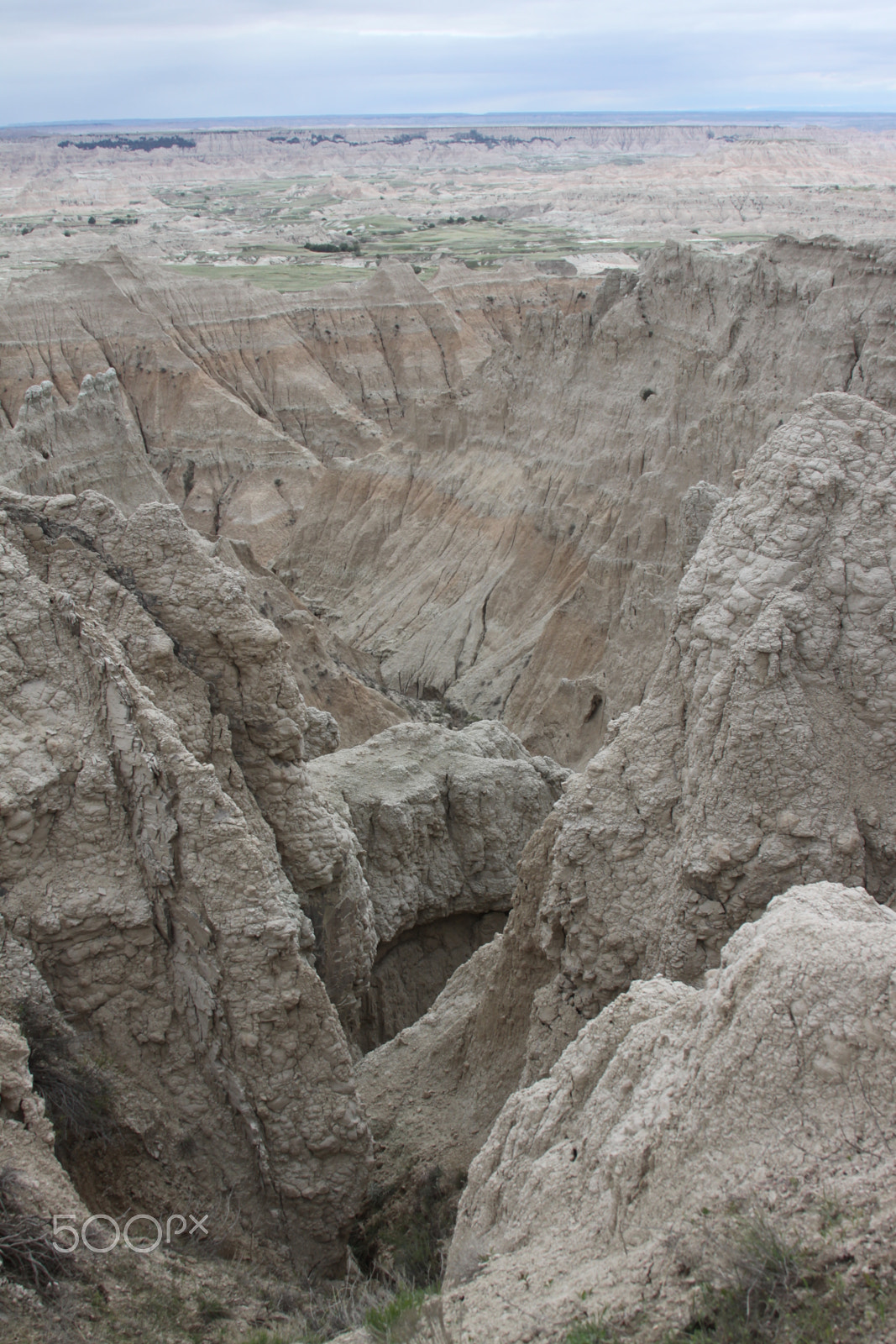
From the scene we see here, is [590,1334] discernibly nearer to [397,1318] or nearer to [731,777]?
[397,1318]

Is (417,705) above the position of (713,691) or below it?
below

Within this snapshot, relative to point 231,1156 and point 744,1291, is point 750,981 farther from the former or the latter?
point 231,1156

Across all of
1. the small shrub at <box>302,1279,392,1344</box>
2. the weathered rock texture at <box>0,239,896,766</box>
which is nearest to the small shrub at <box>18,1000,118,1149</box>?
the small shrub at <box>302,1279,392,1344</box>

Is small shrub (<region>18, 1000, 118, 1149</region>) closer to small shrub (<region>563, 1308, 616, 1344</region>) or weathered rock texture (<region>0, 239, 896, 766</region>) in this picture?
small shrub (<region>563, 1308, 616, 1344</region>)

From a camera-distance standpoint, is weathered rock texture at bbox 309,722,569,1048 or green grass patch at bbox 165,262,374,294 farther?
green grass patch at bbox 165,262,374,294

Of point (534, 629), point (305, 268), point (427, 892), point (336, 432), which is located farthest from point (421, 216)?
point (427, 892)

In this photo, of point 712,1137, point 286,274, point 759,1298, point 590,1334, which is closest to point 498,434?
point 712,1137
